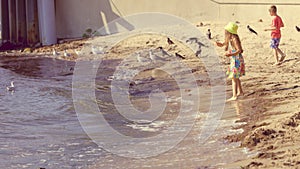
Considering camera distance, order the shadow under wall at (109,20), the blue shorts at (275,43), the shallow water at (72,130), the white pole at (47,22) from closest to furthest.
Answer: the shallow water at (72,130), the blue shorts at (275,43), the shadow under wall at (109,20), the white pole at (47,22)

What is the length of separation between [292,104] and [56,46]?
14256 mm

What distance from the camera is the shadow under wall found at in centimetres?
2211

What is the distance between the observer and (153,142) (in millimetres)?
8469

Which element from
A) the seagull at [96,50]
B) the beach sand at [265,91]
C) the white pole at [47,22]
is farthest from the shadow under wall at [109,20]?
the seagull at [96,50]

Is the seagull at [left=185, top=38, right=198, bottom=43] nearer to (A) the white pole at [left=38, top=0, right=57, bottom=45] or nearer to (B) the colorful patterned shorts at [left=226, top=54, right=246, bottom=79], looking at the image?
(B) the colorful patterned shorts at [left=226, top=54, right=246, bottom=79]

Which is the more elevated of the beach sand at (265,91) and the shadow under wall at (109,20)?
the shadow under wall at (109,20)

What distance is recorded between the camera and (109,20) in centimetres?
2258

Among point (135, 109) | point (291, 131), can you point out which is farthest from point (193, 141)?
point (135, 109)

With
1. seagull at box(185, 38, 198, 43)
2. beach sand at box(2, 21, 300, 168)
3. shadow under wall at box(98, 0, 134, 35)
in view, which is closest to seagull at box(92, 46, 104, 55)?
beach sand at box(2, 21, 300, 168)

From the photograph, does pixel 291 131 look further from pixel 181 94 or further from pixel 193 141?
pixel 181 94

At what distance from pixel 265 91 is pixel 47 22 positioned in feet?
45.9

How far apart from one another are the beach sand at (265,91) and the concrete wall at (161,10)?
49 centimetres

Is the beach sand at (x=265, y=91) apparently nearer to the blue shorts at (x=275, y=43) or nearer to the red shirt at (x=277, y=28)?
the blue shorts at (x=275, y=43)

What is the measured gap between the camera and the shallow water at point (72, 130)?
24.8ft
